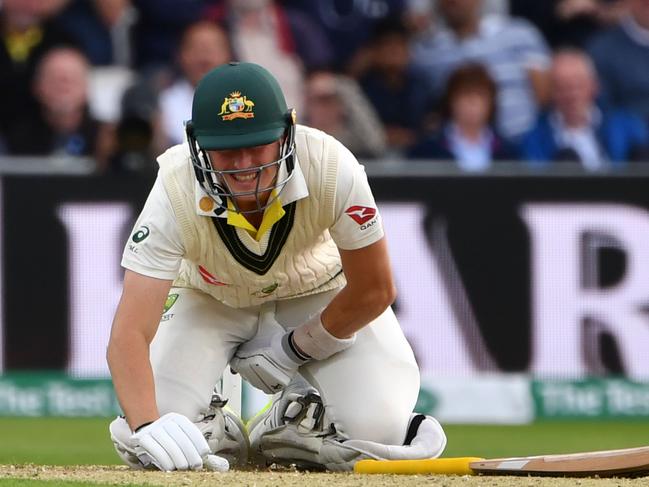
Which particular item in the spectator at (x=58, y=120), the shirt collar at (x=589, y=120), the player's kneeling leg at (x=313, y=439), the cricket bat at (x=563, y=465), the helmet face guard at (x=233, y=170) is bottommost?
the player's kneeling leg at (x=313, y=439)

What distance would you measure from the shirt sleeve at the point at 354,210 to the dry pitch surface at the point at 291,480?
973 millimetres

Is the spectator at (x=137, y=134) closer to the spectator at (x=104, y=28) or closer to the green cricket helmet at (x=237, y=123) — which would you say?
the spectator at (x=104, y=28)

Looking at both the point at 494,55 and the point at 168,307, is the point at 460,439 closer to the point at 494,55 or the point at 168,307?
the point at 168,307

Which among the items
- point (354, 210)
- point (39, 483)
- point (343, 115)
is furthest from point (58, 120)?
point (39, 483)

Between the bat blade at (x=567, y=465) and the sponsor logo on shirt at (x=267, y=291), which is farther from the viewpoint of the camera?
the sponsor logo on shirt at (x=267, y=291)

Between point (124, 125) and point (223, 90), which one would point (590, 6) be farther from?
point (223, 90)

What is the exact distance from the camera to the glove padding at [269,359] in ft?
21.6

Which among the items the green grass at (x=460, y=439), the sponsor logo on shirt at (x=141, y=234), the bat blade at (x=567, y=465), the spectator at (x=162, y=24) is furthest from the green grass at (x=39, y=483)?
the spectator at (x=162, y=24)

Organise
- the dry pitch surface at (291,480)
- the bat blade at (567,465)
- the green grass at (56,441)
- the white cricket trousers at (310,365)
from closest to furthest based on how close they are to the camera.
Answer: the dry pitch surface at (291,480)
the bat blade at (567,465)
the white cricket trousers at (310,365)
the green grass at (56,441)

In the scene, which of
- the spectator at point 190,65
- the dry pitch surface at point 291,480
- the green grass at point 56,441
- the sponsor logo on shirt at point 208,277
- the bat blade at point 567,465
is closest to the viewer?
the dry pitch surface at point 291,480

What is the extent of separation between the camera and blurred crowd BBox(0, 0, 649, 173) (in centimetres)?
1127

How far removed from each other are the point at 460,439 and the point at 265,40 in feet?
12.6

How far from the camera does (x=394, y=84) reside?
11.8m

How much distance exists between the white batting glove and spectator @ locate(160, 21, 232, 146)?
570cm
